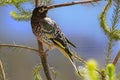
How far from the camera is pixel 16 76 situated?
0.93m

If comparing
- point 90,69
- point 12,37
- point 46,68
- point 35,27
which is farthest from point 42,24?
point 90,69

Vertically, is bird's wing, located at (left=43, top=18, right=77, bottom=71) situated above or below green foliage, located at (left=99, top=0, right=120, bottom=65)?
below

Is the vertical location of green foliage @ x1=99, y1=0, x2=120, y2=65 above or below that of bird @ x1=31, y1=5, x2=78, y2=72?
above

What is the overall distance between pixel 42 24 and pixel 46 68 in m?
0.15

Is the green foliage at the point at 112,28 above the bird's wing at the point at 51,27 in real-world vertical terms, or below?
above

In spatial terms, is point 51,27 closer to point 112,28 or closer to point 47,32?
point 47,32

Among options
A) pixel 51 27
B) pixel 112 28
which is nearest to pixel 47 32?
pixel 51 27

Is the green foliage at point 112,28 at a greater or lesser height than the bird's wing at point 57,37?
greater

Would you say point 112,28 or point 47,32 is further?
point 47,32

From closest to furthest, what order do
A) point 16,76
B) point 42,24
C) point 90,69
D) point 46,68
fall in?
point 90,69 → point 46,68 → point 42,24 → point 16,76

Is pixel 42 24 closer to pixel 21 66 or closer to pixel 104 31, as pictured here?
pixel 104 31

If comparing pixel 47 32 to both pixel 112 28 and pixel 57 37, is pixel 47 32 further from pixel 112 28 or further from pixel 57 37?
pixel 112 28

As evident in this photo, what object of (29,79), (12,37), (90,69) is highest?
(90,69)

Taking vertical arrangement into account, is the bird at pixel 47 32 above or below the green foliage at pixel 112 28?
below
